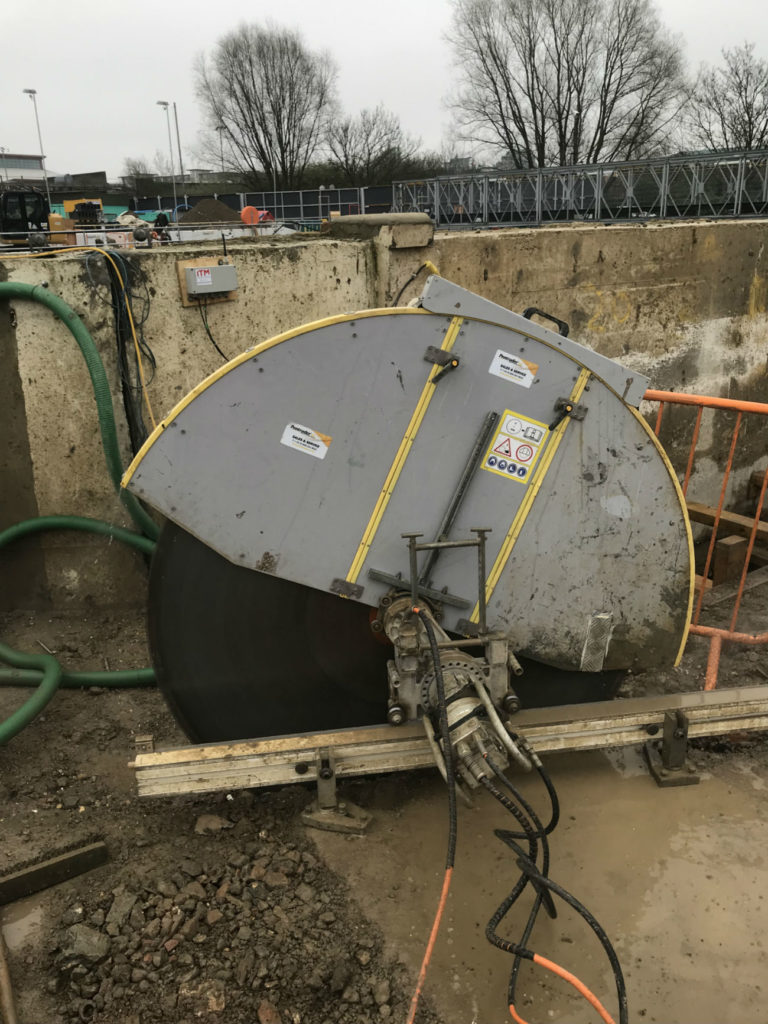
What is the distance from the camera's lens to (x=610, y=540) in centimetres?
333

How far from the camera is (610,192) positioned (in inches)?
683

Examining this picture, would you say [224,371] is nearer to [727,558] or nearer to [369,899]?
[369,899]

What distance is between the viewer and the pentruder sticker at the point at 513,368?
3.05 m

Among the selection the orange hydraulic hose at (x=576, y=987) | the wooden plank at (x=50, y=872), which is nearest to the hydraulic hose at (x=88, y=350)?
the wooden plank at (x=50, y=872)

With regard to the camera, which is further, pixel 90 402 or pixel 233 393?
pixel 90 402

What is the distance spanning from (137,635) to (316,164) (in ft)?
148

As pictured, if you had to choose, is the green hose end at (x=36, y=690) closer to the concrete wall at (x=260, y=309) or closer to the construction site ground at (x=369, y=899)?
the construction site ground at (x=369, y=899)

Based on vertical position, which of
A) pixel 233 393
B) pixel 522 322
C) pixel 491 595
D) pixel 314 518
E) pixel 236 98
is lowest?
pixel 491 595

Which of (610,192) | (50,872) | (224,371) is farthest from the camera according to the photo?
(610,192)

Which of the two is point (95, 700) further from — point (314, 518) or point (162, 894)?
point (314, 518)

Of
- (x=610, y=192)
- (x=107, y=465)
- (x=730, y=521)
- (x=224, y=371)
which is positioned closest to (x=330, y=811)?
(x=224, y=371)

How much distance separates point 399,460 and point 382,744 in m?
1.14

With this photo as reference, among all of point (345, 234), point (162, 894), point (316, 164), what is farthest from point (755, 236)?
point (316, 164)

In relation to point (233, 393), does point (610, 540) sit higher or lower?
lower
